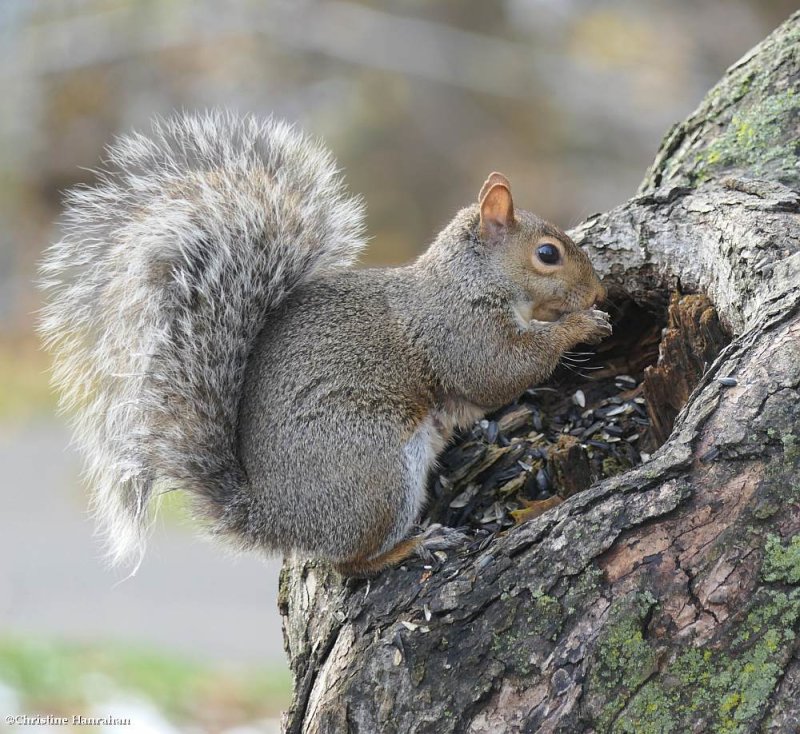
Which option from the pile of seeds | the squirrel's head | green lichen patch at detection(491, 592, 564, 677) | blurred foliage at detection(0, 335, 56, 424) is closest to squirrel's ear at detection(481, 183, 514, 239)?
the squirrel's head

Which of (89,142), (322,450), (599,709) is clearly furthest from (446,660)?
(89,142)

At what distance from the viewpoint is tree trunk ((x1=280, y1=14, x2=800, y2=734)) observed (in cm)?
162

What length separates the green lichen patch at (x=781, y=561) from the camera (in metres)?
1.62

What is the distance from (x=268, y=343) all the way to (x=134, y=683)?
267cm

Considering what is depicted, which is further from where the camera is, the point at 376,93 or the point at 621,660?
the point at 376,93

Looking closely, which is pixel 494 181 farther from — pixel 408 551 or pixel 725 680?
pixel 725 680

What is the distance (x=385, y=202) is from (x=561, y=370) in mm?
6686

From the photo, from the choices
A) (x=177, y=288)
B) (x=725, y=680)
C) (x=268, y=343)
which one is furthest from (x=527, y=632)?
(x=177, y=288)

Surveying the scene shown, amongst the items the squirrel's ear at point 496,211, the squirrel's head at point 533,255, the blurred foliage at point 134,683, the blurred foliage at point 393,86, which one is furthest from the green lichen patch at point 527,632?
the blurred foliage at point 393,86

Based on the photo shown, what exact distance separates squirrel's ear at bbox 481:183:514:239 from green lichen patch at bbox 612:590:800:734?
1.38 m

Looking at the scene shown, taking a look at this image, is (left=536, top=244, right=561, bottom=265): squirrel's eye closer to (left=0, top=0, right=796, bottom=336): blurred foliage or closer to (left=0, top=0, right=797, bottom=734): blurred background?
(left=0, top=0, right=797, bottom=734): blurred background

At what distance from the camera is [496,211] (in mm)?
2734

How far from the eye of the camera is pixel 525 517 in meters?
2.16

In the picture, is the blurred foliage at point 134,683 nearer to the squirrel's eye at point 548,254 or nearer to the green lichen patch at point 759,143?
the squirrel's eye at point 548,254
